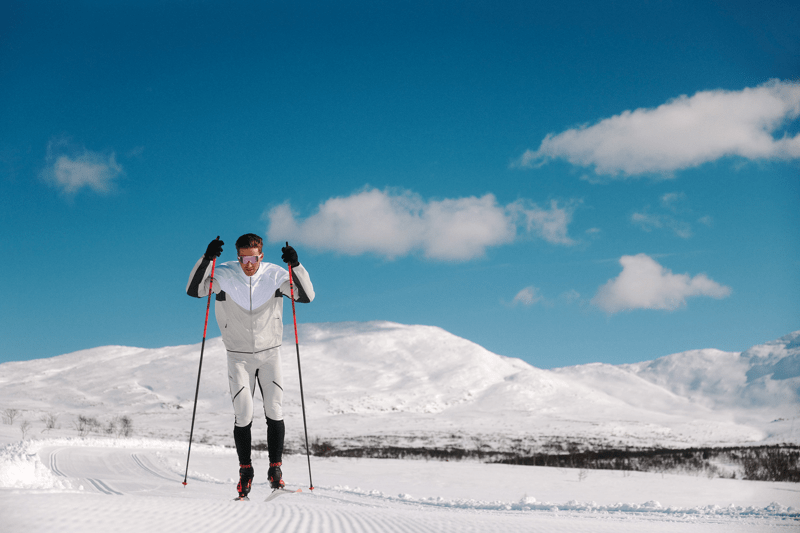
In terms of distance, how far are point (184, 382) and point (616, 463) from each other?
59.3m

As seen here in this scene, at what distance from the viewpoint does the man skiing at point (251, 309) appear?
3.27 metres

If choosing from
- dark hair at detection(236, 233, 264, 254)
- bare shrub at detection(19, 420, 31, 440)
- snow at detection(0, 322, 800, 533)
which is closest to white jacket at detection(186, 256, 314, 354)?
dark hair at detection(236, 233, 264, 254)

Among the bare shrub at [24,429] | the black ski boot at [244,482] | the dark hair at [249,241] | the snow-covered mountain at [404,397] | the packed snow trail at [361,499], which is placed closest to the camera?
the packed snow trail at [361,499]

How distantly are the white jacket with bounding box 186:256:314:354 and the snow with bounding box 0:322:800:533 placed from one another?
91cm

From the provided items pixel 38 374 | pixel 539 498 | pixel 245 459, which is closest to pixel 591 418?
pixel 539 498

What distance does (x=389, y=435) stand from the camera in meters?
37.5

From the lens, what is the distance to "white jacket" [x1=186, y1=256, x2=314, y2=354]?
3.28 meters

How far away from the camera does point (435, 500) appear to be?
7.32 meters

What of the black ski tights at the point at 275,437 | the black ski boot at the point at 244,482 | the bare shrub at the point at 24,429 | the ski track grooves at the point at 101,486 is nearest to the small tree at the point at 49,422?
the bare shrub at the point at 24,429

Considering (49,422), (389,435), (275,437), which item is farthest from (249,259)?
(389,435)

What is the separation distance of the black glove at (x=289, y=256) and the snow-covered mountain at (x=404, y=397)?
83.7 feet

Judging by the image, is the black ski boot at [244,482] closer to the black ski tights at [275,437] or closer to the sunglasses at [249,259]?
the black ski tights at [275,437]

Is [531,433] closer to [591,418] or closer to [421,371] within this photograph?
[591,418]

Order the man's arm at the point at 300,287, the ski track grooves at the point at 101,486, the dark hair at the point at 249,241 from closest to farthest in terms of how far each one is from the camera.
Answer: the dark hair at the point at 249,241
the man's arm at the point at 300,287
the ski track grooves at the point at 101,486
